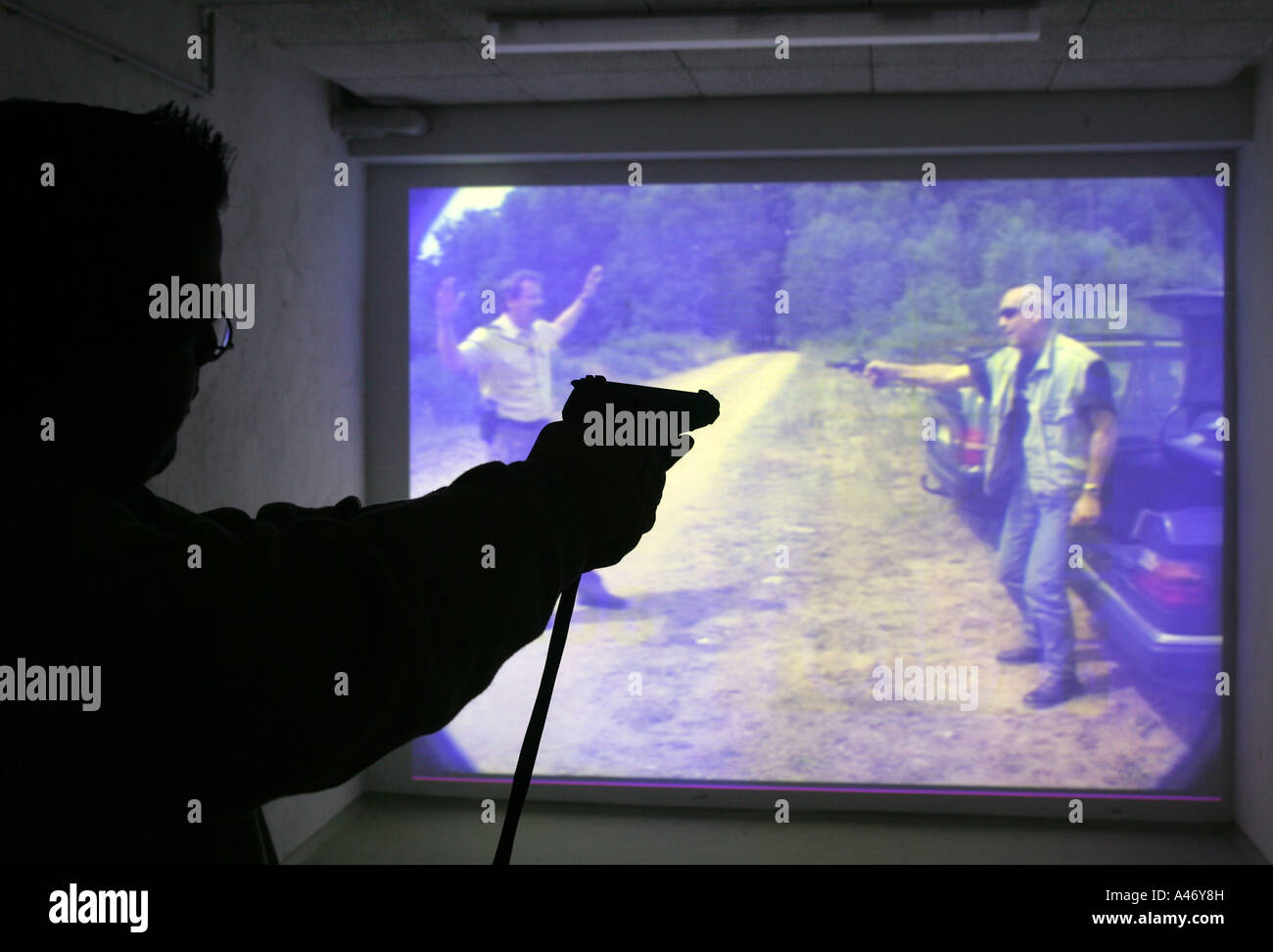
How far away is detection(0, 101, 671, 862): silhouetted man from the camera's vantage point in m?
0.47

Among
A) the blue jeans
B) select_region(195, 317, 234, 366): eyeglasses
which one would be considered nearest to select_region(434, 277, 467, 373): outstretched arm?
the blue jeans

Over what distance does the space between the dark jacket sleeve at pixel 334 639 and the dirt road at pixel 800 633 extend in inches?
136

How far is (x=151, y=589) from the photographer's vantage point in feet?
1.55

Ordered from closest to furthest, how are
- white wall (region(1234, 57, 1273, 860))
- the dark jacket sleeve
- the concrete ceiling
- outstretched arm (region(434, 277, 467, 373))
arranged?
1. the dark jacket sleeve
2. the concrete ceiling
3. white wall (region(1234, 57, 1273, 860))
4. outstretched arm (region(434, 277, 467, 373))

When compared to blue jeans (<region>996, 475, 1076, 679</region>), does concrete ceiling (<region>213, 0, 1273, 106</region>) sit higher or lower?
higher

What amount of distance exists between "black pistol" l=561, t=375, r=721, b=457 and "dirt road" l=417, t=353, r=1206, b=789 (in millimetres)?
3111

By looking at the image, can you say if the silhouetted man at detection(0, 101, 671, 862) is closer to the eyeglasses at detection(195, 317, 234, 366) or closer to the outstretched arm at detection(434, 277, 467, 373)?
the eyeglasses at detection(195, 317, 234, 366)

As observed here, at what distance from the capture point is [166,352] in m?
0.64

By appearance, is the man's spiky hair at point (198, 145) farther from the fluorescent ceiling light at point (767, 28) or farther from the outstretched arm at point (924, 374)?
the outstretched arm at point (924, 374)

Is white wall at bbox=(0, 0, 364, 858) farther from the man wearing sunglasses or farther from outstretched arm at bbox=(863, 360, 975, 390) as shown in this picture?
the man wearing sunglasses

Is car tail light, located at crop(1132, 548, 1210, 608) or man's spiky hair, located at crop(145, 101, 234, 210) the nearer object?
man's spiky hair, located at crop(145, 101, 234, 210)

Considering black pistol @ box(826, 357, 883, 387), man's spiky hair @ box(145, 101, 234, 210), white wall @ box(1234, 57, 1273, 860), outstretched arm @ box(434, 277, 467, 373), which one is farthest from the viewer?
outstretched arm @ box(434, 277, 467, 373)

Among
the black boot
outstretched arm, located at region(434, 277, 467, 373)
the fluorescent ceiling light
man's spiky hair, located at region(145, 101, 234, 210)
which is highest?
the fluorescent ceiling light

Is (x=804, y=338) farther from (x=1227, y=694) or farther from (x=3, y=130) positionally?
(x=3, y=130)
